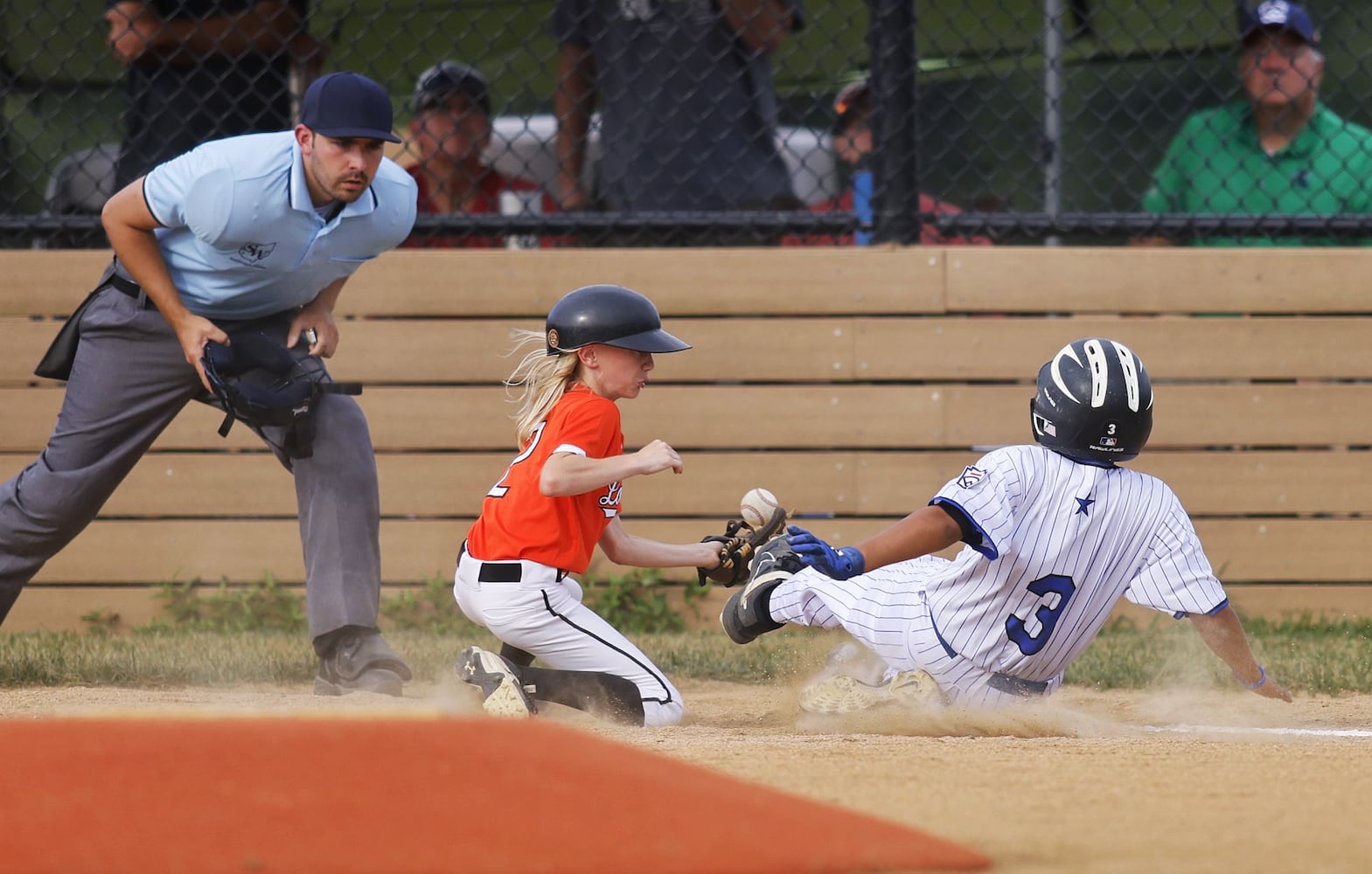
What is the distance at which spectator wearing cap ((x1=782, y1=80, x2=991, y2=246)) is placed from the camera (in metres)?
6.33

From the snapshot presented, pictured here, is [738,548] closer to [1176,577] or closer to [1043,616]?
[1043,616]

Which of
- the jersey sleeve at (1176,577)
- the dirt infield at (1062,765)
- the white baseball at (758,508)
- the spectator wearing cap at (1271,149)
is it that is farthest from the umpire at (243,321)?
the spectator wearing cap at (1271,149)

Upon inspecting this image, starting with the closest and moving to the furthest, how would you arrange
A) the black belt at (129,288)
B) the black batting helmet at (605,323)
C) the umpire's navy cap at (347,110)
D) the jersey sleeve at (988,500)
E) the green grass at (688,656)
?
the jersey sleeve at (988,500) → the black batting helmet at (605,323) → the umpire's navy cap at (347,110) → the black belt at (129,288) → the green grass at (688,656)

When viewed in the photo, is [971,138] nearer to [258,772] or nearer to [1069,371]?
[1069,371]

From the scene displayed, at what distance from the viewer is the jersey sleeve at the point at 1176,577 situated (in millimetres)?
3869

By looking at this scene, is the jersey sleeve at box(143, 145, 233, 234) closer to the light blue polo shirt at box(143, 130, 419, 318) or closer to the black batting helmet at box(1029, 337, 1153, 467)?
the light blue polo shirt at box(143, 130, 419, 318)

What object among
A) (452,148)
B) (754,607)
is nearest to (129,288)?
(452,148)

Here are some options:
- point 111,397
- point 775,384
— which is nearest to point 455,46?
point 775,384

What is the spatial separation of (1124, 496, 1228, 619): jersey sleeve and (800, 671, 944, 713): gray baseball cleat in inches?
24.1

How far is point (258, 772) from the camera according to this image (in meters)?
2.49

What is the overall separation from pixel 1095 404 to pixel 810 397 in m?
2.28

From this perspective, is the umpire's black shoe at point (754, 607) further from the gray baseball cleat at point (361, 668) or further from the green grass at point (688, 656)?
the gray baseball cleat at point (361, 668)

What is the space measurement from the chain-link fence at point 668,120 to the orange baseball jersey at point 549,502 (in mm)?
2139

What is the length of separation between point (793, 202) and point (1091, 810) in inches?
164
